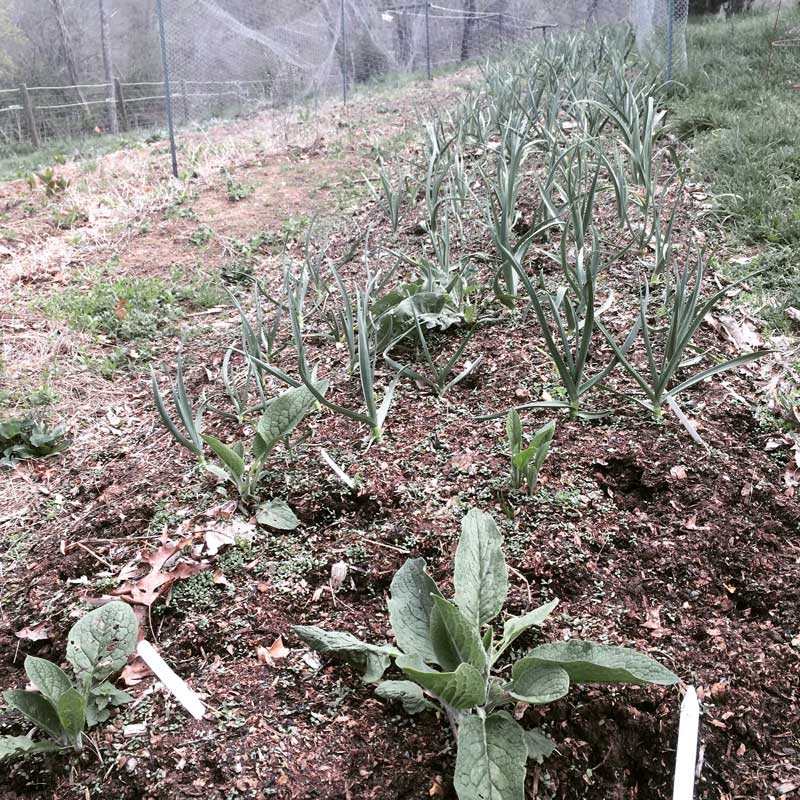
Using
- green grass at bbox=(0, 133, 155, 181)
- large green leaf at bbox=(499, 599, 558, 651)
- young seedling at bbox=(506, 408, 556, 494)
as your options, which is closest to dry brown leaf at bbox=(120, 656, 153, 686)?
large green leaf at bbox=(499, 599, 558, 651)

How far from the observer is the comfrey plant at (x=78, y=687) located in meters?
1.12

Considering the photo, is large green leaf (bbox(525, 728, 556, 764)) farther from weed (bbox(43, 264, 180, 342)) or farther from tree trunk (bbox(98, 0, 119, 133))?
tree trunk (bbox(98, 0, 119, 133))

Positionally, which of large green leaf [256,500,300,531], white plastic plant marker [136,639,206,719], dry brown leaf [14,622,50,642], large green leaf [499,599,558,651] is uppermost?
large green leaf [499,599,558,651]

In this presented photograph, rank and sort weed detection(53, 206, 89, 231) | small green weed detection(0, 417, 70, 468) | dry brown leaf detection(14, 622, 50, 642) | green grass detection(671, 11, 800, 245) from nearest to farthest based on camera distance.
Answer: dry brown leaf detection(14, 622, 50, 642) < small green weed detection(0, 417, 70, 468) < green grass detection(671, 11, 800, 245) < weed detection(53, 206, 89, 231)

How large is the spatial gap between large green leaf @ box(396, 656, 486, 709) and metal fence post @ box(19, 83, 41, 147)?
543 inches

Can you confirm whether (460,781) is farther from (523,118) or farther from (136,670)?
(523,118)

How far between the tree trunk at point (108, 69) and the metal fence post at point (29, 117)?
1344 mm

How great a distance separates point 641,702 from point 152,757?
2.78 feet

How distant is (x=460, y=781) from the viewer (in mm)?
964

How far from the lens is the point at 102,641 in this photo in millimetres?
1287

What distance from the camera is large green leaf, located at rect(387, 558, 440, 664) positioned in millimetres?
1173

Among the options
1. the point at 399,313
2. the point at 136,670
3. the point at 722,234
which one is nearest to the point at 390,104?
the point at 722,234

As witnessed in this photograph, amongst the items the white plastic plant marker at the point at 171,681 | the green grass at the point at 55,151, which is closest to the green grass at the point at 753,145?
the white plastic plant marker at the point at 171,681

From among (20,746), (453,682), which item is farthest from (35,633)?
(453,682)
